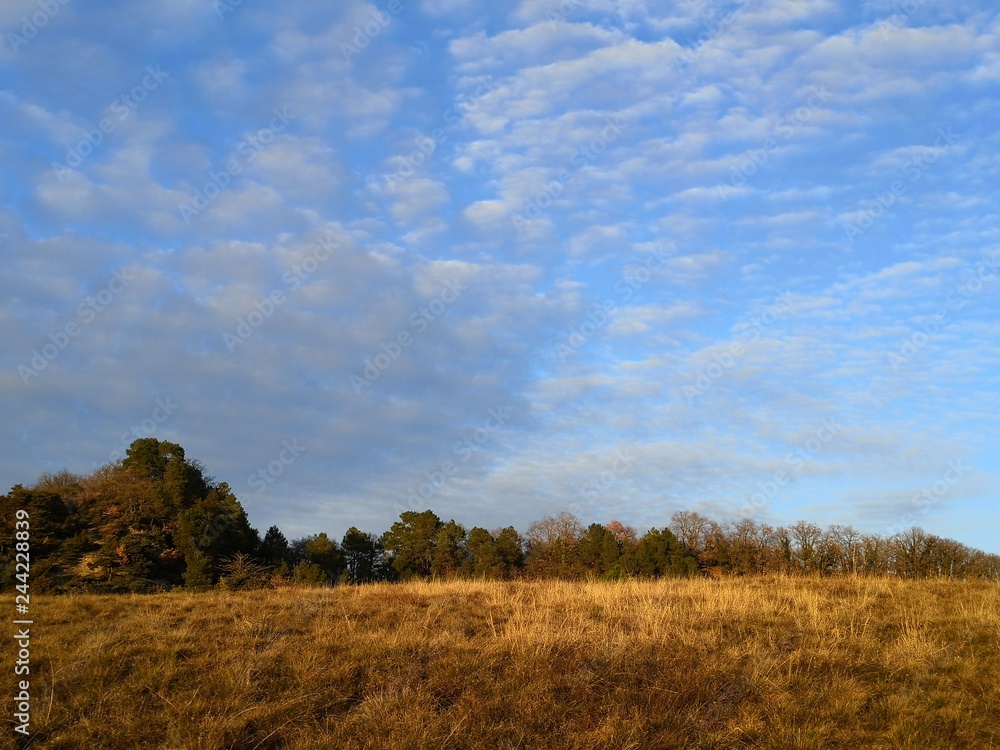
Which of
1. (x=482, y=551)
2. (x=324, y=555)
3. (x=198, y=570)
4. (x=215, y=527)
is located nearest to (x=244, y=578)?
(x=198, y=570)

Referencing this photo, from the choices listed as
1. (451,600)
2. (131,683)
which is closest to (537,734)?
(131,683)

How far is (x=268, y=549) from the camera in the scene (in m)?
34.7

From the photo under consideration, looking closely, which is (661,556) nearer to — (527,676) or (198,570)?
(198,570)

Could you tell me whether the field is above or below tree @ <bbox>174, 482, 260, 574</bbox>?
below

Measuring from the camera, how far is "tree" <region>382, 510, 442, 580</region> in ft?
128

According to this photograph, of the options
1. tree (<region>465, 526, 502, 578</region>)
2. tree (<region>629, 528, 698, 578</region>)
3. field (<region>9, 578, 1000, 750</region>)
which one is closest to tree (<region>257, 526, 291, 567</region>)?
tree (<region>465, 526, 502, 578</region>)

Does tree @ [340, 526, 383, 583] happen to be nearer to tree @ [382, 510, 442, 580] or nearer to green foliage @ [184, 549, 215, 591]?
tree @ [382, 510, 442, 580]

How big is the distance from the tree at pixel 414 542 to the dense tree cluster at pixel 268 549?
6 cm

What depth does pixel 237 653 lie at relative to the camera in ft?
27.6

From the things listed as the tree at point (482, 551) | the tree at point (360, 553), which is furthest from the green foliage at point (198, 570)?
the tree at point (482, 551)

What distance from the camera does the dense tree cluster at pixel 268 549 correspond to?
21891 mm

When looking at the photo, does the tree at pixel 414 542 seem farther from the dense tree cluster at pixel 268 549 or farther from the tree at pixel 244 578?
the tree at pixel 244 578

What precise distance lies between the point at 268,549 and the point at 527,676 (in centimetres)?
3029

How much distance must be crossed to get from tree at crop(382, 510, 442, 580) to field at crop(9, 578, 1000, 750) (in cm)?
2830
